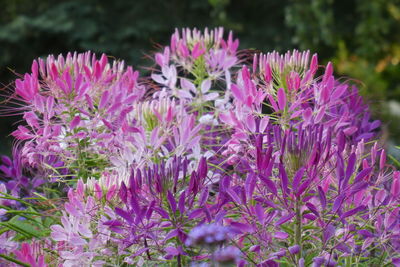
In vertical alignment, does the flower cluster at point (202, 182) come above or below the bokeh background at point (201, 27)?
below

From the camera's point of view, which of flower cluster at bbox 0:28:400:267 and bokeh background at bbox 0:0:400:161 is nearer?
flower cluster at bbox 0:28:400:267

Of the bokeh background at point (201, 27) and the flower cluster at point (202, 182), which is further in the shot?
the bokeh background at point (201, 27)

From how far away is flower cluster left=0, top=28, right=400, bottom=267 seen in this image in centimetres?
146

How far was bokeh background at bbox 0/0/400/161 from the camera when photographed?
8125 mm

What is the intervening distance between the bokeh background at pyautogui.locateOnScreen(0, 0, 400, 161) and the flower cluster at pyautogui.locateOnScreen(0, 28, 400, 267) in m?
5.70

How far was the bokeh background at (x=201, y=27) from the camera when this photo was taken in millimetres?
8125

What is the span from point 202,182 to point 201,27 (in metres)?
7.11

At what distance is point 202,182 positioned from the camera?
1.53 m

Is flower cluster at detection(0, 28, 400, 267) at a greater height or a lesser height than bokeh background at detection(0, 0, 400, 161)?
lesser

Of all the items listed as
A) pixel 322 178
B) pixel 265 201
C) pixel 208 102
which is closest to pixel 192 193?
pixel 265 201

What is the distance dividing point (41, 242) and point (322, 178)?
2.57 ft

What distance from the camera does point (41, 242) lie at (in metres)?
1.78

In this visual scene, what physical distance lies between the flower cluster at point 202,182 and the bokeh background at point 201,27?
18.7ft

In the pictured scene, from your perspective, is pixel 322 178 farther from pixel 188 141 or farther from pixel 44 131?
pixel 44 131
